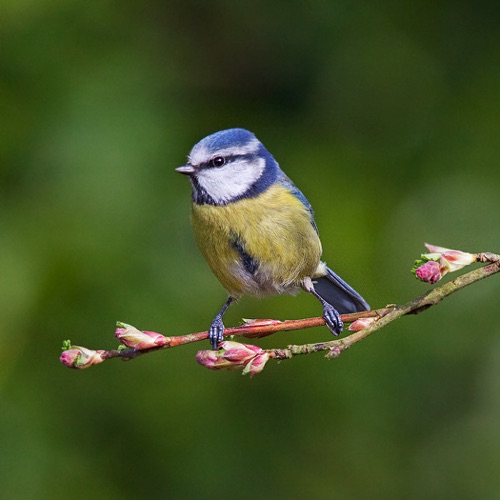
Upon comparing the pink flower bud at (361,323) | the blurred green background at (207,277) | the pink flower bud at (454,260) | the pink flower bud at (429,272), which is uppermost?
the pink flower bud at (454,260)

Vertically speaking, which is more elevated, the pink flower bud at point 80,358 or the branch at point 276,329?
the branch at point 276,329

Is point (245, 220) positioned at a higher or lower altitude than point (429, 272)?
lower

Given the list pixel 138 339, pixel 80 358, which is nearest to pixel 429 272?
pixel 138 339

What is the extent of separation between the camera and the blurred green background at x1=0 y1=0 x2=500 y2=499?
2.96 metres

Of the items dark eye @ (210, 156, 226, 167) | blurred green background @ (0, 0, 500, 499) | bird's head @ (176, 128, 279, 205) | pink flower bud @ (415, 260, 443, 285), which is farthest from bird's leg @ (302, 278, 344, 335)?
blurred green background @ (0, 0, 500, 499)

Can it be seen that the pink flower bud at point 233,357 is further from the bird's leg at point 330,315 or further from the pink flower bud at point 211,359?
the bird's leg at point 330,315

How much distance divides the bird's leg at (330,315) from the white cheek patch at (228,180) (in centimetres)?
34

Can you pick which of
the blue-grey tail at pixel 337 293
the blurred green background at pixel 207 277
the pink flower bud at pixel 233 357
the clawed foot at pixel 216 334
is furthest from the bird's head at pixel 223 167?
the blurred green background at pixel 207 277

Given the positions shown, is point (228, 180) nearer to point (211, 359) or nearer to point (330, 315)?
point (330, 315)

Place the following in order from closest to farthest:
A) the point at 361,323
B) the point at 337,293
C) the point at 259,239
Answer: the point at 361,323 → the point at 259,239 → the point at 337,293

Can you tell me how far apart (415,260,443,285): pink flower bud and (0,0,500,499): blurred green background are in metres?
1.41

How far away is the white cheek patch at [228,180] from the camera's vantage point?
83.6 inches

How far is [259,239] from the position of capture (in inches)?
83.1

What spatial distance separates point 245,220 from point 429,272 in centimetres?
64
